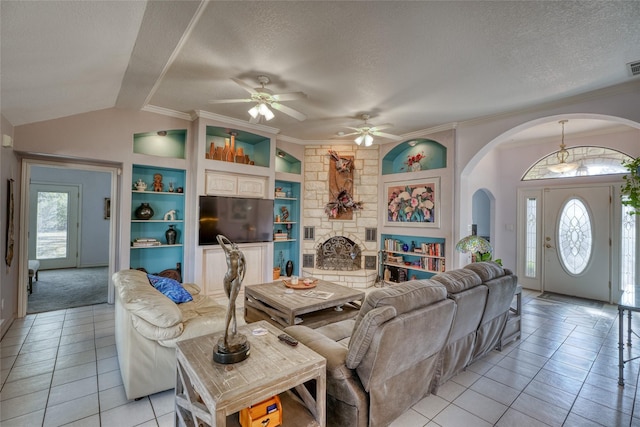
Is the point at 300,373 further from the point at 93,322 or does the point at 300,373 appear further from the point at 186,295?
the point at 93,322

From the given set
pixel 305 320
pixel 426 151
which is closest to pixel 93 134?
pixel 305 320

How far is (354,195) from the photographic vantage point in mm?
6031

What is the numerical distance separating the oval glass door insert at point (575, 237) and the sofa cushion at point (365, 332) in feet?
17.7

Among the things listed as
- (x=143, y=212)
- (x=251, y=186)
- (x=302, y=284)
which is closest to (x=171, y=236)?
(x=143, y=212)

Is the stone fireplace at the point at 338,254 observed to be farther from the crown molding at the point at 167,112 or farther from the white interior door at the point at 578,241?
the white interior door at the point at 578,241

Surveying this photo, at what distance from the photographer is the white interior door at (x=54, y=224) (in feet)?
21.3

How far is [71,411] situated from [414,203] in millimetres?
5157

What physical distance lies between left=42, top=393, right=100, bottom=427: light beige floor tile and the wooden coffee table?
1.54m

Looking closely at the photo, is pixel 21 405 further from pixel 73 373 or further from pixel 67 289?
pixel 67 289

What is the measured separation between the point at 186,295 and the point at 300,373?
218cm

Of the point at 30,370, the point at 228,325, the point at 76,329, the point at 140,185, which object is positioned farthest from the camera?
the point at 140,185

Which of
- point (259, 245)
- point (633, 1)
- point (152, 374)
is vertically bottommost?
point (152, 374)

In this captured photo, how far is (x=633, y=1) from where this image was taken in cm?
200

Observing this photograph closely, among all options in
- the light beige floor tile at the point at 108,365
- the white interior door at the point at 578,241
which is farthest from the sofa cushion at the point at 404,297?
the white interior door at the point at 578,241
